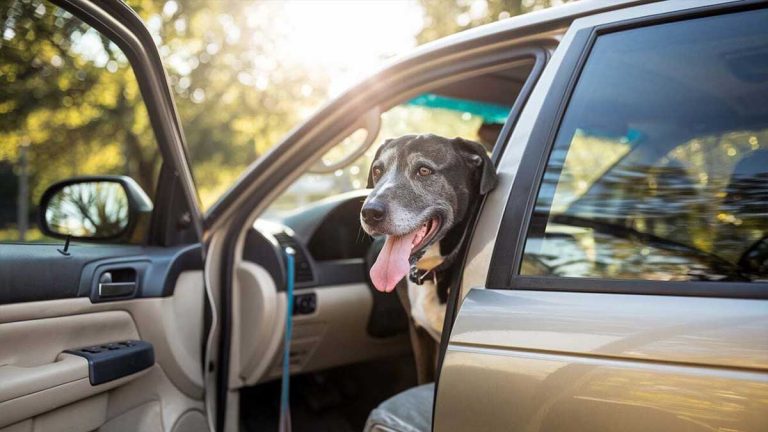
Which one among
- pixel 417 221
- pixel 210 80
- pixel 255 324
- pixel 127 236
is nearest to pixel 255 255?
pixel 255 324

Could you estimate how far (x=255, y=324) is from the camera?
285 centimetres

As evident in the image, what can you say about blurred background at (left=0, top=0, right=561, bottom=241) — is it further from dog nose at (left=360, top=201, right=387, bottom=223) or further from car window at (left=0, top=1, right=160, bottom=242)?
dog nose at (left=360, top=201, right=387, bottom=223)

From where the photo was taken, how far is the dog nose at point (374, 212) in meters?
2.19

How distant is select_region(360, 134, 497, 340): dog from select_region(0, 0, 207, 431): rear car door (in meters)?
0.82

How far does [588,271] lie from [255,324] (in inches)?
61.5

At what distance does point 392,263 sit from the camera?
210cm

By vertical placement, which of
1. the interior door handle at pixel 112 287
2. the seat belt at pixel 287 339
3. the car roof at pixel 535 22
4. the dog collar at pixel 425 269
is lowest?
the seat belt at pixel 287 339

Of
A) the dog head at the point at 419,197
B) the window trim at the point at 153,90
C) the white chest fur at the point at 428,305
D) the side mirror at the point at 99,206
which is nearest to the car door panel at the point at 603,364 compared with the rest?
the dog head at the point at 419,197

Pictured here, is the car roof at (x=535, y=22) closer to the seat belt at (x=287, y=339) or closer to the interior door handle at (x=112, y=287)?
the seat belt at (x=287, y=339)

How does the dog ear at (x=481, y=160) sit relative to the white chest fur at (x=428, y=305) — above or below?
above

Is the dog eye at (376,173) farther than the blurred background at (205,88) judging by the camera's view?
No

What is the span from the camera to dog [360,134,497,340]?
7.01ft

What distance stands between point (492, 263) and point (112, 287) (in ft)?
4.43

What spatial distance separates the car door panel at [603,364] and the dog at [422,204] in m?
0.46
